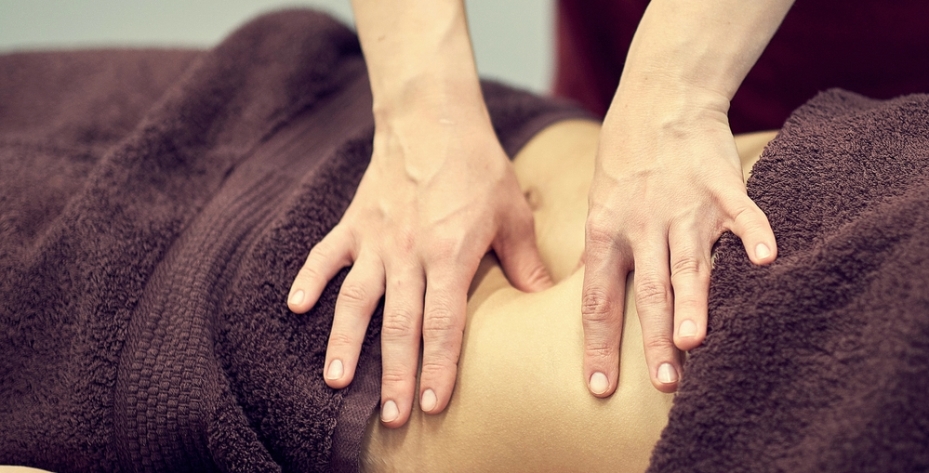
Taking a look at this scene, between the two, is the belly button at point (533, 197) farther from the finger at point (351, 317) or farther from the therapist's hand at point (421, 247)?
the finger at point (351, 317)

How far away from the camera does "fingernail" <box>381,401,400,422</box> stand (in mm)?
584

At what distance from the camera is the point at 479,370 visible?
1.93ft

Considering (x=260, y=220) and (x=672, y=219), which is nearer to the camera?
(x=672, y=219)

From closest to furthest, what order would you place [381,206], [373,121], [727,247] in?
[727,247] < [381,206] < [373,121]

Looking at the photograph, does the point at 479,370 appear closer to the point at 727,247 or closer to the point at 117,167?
the point at 727,247

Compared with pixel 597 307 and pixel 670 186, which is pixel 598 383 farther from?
pixel 670 186

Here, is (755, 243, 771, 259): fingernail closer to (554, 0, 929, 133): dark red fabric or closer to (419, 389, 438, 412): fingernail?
(419, 389, 438, 412): fingernail

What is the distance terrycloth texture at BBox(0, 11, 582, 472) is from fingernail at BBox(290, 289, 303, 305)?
0.01 meters

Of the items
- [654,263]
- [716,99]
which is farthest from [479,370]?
[716,99]

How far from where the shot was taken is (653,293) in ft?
1.77

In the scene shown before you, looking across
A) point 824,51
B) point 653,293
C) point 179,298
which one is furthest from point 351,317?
point 824,51

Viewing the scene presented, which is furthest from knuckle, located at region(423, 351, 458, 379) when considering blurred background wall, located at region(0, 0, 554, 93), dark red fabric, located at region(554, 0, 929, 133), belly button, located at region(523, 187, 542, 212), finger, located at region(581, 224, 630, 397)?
blurred background wall, located at region(0, 0, 554, 93)

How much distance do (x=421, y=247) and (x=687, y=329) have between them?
0.25m

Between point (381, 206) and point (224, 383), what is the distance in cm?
21
